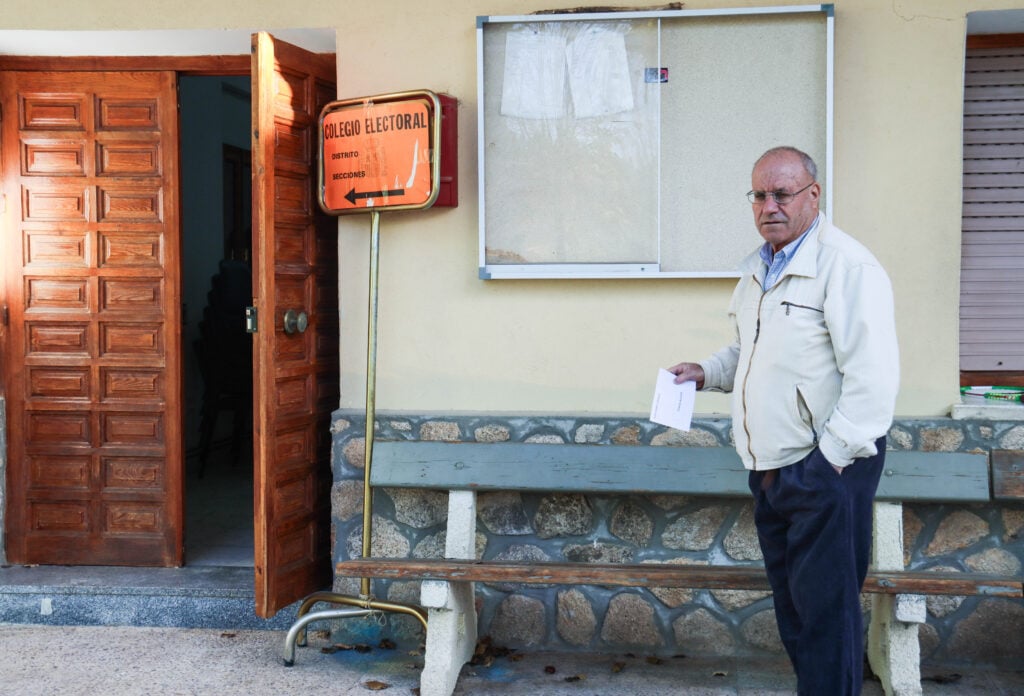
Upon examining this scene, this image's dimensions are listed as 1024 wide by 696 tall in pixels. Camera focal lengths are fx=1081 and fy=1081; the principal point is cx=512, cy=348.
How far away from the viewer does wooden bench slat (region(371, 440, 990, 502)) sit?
4.10 m

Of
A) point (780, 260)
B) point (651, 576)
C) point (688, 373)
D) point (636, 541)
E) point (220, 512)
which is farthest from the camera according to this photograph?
point (220, 512)

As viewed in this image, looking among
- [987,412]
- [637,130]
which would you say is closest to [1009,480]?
[987,412]

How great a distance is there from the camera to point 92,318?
17.0 ft

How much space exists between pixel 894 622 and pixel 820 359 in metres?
1.44

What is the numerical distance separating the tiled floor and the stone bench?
4.80 ft

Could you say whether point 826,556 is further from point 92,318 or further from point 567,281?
point 92,318

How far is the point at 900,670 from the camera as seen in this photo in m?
3.91

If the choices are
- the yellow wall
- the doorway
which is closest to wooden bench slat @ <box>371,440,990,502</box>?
A: the yellow wall

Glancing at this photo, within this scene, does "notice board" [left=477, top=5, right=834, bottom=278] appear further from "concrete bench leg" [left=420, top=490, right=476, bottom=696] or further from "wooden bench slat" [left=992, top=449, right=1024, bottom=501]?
"wooden bench slat" [left=992, top=449, right=1024, bottom=501]

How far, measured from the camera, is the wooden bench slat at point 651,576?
3.76 meters

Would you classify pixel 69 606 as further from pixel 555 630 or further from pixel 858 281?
pixel 858 281

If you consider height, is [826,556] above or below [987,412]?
below

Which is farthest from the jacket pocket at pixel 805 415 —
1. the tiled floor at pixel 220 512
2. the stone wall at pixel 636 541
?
the tiled floor at pixel 220 512

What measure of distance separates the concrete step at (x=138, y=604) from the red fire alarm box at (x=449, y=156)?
6.38ft
